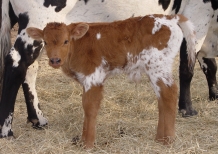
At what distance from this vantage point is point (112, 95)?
6.57m

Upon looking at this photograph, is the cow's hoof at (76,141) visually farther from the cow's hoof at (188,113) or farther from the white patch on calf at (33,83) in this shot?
the cow's hoof at (188,113)

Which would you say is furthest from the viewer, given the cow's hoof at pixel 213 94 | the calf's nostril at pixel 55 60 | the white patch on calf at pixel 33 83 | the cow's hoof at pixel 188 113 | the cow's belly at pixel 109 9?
the cow's hoof at pixel 213 94

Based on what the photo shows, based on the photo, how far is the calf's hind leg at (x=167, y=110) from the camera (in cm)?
427

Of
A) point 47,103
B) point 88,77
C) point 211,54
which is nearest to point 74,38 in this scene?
point 88,77

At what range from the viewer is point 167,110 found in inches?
169

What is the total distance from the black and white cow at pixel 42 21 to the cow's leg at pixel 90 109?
843 millimetres

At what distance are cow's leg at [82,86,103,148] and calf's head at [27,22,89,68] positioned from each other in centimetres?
41

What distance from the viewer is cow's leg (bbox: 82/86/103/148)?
4203 millimetres

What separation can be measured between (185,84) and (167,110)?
1489mm

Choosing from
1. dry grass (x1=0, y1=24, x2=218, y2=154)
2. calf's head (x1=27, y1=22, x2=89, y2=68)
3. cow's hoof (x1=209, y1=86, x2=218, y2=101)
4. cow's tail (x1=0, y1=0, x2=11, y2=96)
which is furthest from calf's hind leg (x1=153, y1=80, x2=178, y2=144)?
cow's hoof (x1=209, y1=86, x2=218, y2=101)

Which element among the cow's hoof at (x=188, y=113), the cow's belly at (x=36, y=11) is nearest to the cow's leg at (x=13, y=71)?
the cow's belly at (x=36, y=11)

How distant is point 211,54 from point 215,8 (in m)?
0.81

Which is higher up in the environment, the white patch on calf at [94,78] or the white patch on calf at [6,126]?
the white patch on calf at [94,78]

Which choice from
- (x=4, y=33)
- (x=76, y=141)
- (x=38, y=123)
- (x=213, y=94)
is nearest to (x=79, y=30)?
(x=76, y=141)
